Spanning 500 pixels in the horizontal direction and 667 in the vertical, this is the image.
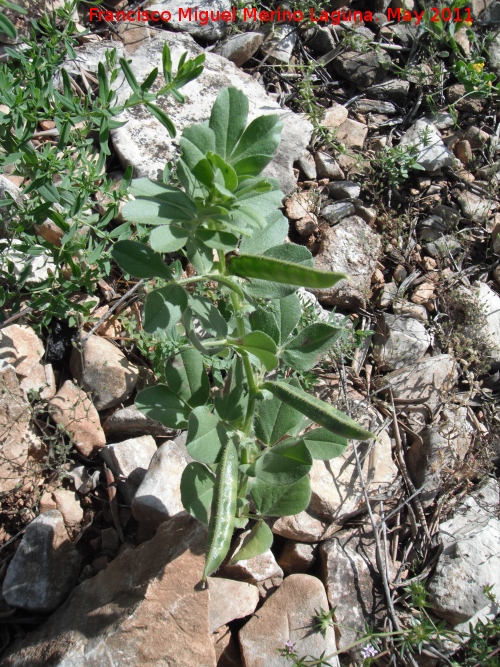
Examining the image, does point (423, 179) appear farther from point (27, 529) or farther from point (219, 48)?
point (27, 529)

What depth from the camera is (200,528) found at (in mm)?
2531

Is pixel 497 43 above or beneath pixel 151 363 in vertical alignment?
above

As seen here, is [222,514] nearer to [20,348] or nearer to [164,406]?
[164,406]

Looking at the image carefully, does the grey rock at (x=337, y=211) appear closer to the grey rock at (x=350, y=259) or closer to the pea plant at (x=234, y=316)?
the grey rock at (x=350, y=259)

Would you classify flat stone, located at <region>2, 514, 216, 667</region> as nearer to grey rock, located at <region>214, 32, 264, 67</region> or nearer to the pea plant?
the pea plant

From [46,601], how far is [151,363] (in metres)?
1.26

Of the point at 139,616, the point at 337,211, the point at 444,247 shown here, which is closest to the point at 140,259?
the point at 139,616

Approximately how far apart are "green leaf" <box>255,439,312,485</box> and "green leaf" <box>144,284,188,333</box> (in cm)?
69

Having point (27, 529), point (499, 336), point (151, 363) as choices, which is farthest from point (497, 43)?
point (27, 529)

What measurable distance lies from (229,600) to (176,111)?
9.55 feet

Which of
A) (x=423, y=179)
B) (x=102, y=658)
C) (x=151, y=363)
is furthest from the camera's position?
(x=423, y=179)

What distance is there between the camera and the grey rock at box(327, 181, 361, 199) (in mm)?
4133

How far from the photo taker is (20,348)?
3.16 metres

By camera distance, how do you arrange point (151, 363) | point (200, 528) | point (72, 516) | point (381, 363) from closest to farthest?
point (200, 528) → point (72, 516) → point (151, 363) → point (381, 363)
